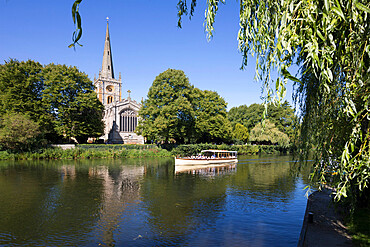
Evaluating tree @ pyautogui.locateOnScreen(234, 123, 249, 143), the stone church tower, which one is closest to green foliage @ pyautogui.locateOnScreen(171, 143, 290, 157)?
tree @ pyautogui.locateOnScreen(234, 123, 249, 143)

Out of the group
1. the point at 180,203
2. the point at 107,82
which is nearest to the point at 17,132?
the point at 180,203

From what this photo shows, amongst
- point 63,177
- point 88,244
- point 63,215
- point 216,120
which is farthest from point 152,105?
point 88,244

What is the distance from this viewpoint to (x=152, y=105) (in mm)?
51969

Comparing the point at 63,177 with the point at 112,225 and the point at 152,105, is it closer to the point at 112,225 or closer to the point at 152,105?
the point at 112,225

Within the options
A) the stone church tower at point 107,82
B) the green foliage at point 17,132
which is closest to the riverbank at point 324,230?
the green foliage at point 17,132

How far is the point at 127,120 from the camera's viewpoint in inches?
3219

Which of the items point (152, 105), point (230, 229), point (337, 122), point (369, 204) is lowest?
point (230, 229)

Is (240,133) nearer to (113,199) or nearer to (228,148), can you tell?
(228,148)

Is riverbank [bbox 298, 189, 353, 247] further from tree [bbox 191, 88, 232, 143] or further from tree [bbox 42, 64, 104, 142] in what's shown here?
tree [bbox 191, 88, 232, 143]

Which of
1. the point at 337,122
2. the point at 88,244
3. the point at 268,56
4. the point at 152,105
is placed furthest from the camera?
the point at 152,105

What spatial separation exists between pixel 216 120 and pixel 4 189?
4497 cm

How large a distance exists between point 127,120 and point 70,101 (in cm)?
3533

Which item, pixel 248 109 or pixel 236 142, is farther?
pixel 248 109

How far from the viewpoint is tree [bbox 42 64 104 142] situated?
1764 inches
